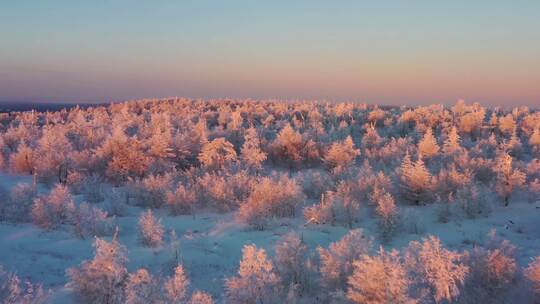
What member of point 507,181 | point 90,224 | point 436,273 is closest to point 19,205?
point 90,224

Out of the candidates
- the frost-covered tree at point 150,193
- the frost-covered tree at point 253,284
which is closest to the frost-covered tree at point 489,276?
the frost-covered tree at point 253,284

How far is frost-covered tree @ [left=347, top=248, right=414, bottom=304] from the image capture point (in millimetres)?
5523

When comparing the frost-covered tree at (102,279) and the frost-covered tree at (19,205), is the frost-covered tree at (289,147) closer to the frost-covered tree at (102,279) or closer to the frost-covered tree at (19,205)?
the frost-covered tree at (19,205)

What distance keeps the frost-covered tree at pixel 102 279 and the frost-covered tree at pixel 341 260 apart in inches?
104

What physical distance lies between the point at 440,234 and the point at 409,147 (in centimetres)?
741

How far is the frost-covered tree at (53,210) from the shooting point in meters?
9.33

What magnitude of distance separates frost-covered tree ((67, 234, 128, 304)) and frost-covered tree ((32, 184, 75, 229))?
316 cm

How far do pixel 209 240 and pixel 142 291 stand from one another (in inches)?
129

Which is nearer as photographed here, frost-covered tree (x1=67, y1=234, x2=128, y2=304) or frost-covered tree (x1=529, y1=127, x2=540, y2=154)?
frost-covered tree (x1=67, y1=234, x2=128, y2=304)

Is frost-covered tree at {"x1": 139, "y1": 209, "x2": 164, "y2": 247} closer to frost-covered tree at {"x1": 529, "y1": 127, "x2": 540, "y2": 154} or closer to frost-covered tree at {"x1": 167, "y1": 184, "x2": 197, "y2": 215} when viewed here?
frost-covered tree at {"x1": 167, "y1": 184, "x2": 197, "y2": 215}

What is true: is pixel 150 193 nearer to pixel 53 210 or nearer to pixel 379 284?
pixel 53 210

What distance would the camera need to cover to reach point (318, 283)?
6.96m

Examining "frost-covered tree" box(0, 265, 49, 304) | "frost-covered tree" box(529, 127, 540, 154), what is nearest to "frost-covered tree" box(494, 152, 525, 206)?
"frost-covered tree" box(529, 127, 540, 154)

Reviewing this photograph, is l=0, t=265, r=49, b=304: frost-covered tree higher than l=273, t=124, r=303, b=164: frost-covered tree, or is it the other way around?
l=273, t=124, r=303, b=164: frost-covered tree
